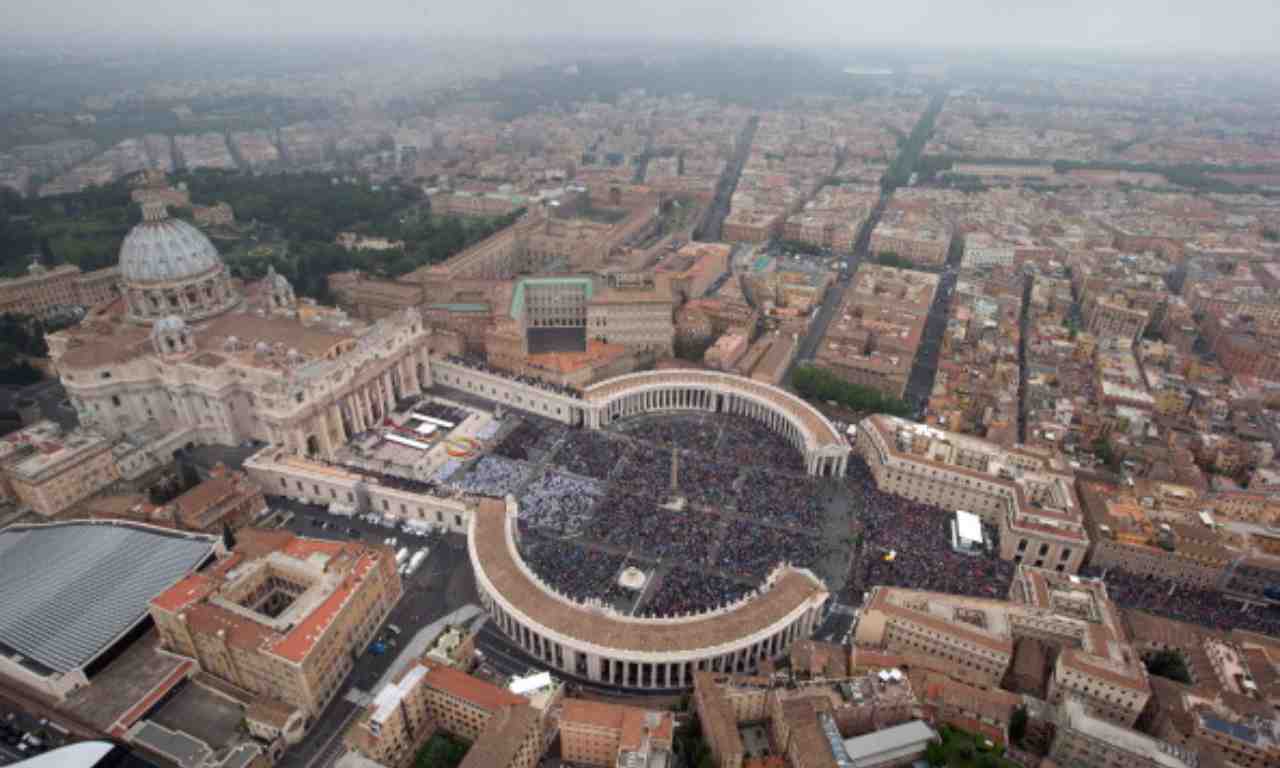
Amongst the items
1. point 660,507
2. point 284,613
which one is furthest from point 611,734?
A: point 660,507

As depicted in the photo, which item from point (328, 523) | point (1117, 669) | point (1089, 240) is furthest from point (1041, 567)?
point (1089, 240)

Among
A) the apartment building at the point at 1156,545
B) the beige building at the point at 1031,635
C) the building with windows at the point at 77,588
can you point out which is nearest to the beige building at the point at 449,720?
the building with windows at the point at 77,588

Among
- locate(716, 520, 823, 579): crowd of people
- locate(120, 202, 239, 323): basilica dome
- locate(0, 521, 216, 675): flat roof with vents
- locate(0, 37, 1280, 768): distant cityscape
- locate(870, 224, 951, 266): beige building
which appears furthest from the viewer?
locate(870, 224, 951, 266): beige building

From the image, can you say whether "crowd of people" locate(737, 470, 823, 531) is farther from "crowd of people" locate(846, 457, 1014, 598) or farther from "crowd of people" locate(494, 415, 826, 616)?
"crowd of people" locate(846, 457, 1014, 598)

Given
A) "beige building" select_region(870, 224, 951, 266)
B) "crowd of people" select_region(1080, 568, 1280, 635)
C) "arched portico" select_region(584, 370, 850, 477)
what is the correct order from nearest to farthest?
1. "crowd of people" select_region(1080, 568, 1280, 635)
2. "arched portico" select_region(584, 370, 850, 477)
3. "beige building" select_region(870, 224, 951, 266)

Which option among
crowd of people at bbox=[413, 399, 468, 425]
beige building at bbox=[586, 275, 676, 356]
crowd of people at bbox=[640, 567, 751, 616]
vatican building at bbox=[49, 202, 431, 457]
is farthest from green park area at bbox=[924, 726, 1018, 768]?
beige building at bbox=[586, 275, 676, 356]

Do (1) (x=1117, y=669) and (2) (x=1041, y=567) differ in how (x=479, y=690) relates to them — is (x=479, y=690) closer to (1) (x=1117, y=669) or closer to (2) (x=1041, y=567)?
(1) (x=1117, y=669)
